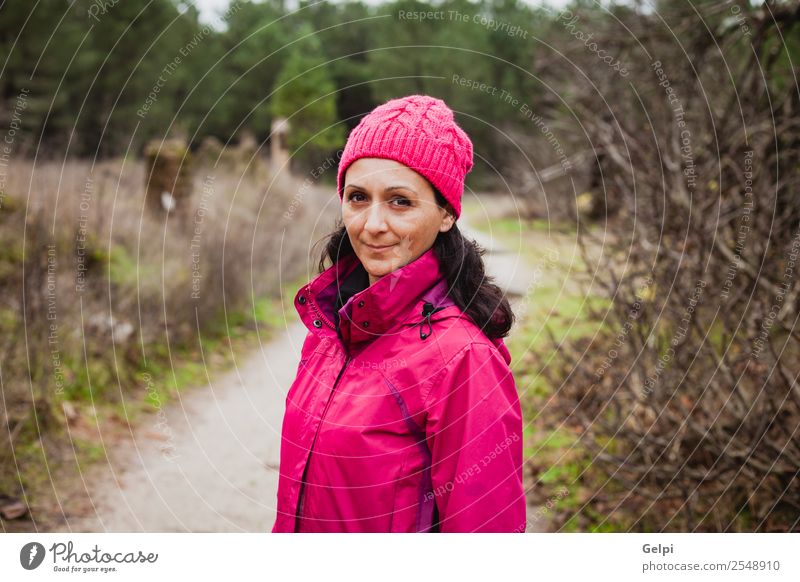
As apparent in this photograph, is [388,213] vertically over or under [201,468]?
over

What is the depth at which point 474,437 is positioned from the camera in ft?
4.56

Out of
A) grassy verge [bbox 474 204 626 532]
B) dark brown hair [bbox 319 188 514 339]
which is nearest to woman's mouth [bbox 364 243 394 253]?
dark brown hair [bbox 319 188 514 339]

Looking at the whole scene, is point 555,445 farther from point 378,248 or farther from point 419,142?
point 419,142

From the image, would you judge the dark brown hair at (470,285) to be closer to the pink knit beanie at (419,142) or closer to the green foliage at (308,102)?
the pink knit beanie at (419,142)

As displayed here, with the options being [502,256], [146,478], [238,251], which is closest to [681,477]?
[146,478]

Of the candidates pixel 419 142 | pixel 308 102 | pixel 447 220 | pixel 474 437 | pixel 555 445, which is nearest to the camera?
pixel 474 437

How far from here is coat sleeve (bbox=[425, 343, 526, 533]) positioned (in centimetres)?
139

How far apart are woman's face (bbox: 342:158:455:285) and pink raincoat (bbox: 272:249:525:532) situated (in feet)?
0.16

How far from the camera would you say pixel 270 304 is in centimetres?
802

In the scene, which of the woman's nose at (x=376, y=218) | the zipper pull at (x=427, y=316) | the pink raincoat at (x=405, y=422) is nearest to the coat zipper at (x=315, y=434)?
the pink raincoat at (x=405, y=422)

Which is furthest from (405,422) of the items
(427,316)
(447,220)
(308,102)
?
(308,102)

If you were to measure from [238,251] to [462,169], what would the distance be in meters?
6.28

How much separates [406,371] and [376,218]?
358mm

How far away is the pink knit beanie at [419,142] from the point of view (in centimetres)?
154
